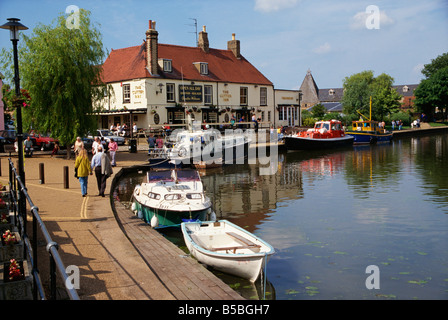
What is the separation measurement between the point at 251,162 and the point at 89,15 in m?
17.0

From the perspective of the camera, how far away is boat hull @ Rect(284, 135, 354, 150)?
1746 inches

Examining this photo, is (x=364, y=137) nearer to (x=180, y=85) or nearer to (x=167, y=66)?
(x=180, y=85)

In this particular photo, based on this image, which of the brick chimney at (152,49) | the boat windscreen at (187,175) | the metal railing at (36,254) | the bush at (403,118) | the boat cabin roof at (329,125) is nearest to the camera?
the metal railing at (36,254)

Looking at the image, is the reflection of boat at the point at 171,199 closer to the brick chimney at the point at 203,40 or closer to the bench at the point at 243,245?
the bench at the point at 243,245

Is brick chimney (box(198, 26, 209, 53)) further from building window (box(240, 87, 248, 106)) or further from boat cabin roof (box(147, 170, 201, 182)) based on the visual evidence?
boat cabin roof (box(147, 170, 201, 182))

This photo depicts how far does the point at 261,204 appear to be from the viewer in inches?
810

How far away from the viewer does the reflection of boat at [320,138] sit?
147ft

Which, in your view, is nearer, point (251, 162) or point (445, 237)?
point (445, 237)

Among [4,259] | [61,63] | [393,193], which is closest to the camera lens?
[4,259]

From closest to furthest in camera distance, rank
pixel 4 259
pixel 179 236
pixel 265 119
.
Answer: pixel 4 259 → pixel 179 236 → pixel 265 119

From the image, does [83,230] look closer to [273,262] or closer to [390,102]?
[273,262]

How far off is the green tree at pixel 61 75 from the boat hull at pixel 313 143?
21585 mm

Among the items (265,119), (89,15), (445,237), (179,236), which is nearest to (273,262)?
(179,236)

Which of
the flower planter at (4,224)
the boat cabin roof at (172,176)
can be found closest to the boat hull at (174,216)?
the boat cabin roof at (172,176)
